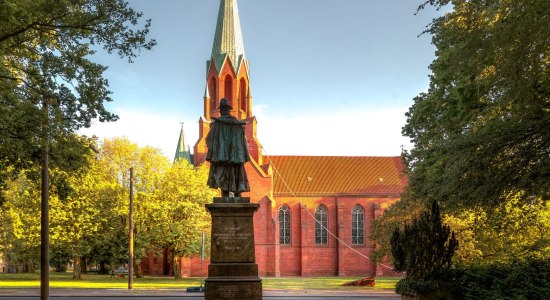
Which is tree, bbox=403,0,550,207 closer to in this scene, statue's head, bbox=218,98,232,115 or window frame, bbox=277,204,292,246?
statue's head, bbox=218,98,232,115

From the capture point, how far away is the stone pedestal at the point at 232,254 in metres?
→ 11.8

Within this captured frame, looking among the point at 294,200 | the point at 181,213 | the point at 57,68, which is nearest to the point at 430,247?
the point at 57,68

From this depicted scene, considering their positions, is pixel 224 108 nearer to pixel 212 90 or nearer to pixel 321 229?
pixel 212 90

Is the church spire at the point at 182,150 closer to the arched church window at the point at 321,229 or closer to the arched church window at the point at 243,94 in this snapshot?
the arched church window at the point at 243,94

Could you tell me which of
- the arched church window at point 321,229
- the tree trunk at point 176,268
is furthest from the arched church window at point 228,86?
the tree trunk at point 176,268

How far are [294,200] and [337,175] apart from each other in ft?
18.4

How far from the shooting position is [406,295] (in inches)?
616

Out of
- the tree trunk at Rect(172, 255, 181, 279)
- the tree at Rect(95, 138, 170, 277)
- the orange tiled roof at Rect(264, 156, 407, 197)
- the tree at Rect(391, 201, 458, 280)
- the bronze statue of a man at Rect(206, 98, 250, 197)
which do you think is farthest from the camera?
the orange tiled roof at Rect(264, 156, 407, 197)

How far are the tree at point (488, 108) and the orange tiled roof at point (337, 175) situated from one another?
37518 mm

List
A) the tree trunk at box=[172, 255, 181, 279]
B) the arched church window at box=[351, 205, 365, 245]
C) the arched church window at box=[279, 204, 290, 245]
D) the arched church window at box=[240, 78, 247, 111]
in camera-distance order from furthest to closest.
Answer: the arched church window at box=[351, 205, 365, 245] → the arched church window at box=[279, 204, 290, 245] → the arched church window at box=[240, 78, 247, 111] → the tree trunk at box=[172, 255, 181, 279]

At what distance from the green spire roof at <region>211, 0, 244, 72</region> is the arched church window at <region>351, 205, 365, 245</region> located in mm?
18427

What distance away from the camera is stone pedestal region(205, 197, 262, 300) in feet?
38.8

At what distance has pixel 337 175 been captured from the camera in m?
59.0

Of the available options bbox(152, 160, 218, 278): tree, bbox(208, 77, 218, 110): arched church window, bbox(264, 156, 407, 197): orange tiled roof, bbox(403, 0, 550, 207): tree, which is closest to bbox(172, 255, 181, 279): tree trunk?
bbox(152, 160, 218, 278): tree
